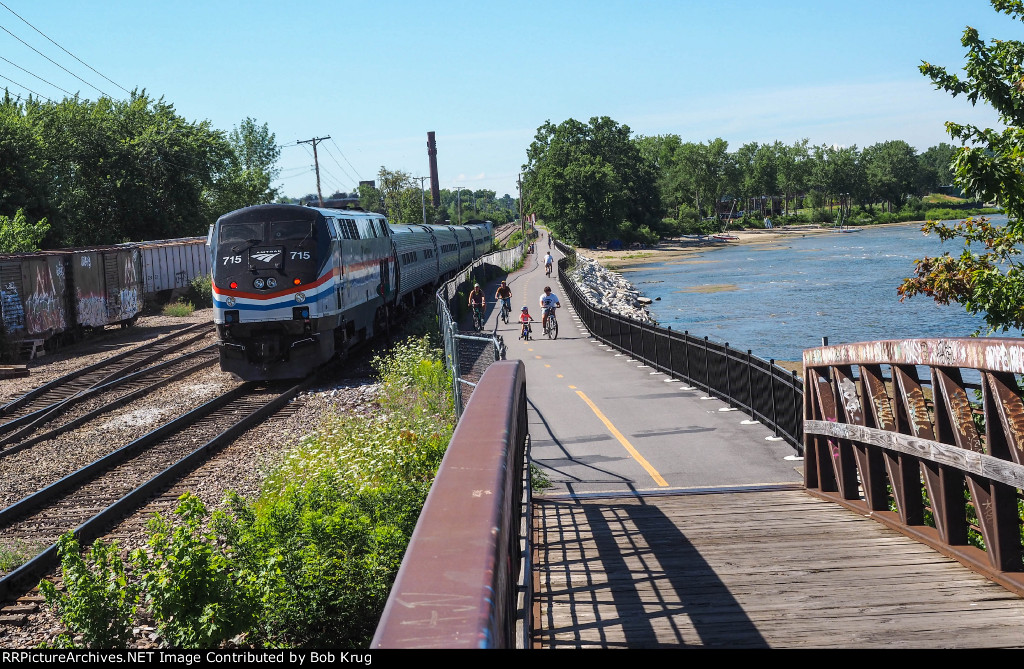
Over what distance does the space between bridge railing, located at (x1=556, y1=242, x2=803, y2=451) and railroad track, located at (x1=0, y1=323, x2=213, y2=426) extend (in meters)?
12.5

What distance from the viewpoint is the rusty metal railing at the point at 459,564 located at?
199 centimetres

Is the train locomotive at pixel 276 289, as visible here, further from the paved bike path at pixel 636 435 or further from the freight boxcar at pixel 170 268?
the freight boxcar at pixel 170 268

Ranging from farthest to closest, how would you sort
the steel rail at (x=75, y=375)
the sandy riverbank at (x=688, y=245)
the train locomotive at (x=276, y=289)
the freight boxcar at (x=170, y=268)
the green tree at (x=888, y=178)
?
the green tree at (x=888, y=178)
the sandy riverbank at (x=688, y=245)
the freight boxcar at (x=170, y=268)
the train locomotive at (x=276, y=289)
the steel rail at (x=75, y=375)

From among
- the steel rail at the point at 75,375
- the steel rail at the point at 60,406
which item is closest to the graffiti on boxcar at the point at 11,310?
the steel rail at the point at 75,375

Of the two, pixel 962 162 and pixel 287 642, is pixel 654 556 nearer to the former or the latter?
pixel 287 642

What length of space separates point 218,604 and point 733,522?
12.9 ft

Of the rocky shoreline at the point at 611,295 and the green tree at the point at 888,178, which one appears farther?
the green tree at the point at 888,178

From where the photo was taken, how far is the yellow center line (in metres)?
10.7

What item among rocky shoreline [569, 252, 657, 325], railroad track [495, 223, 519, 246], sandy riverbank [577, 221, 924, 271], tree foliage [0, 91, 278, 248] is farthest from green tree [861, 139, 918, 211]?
tree foliage [0, 91, 278, 248]

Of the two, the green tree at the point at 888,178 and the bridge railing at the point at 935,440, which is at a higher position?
the green tree at the point at 888,178

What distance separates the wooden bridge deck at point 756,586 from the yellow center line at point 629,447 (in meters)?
2.97

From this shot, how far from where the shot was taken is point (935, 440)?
593cm

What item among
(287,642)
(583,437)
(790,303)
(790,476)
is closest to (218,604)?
(287,642)

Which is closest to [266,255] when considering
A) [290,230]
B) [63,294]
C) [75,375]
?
[290,230]
